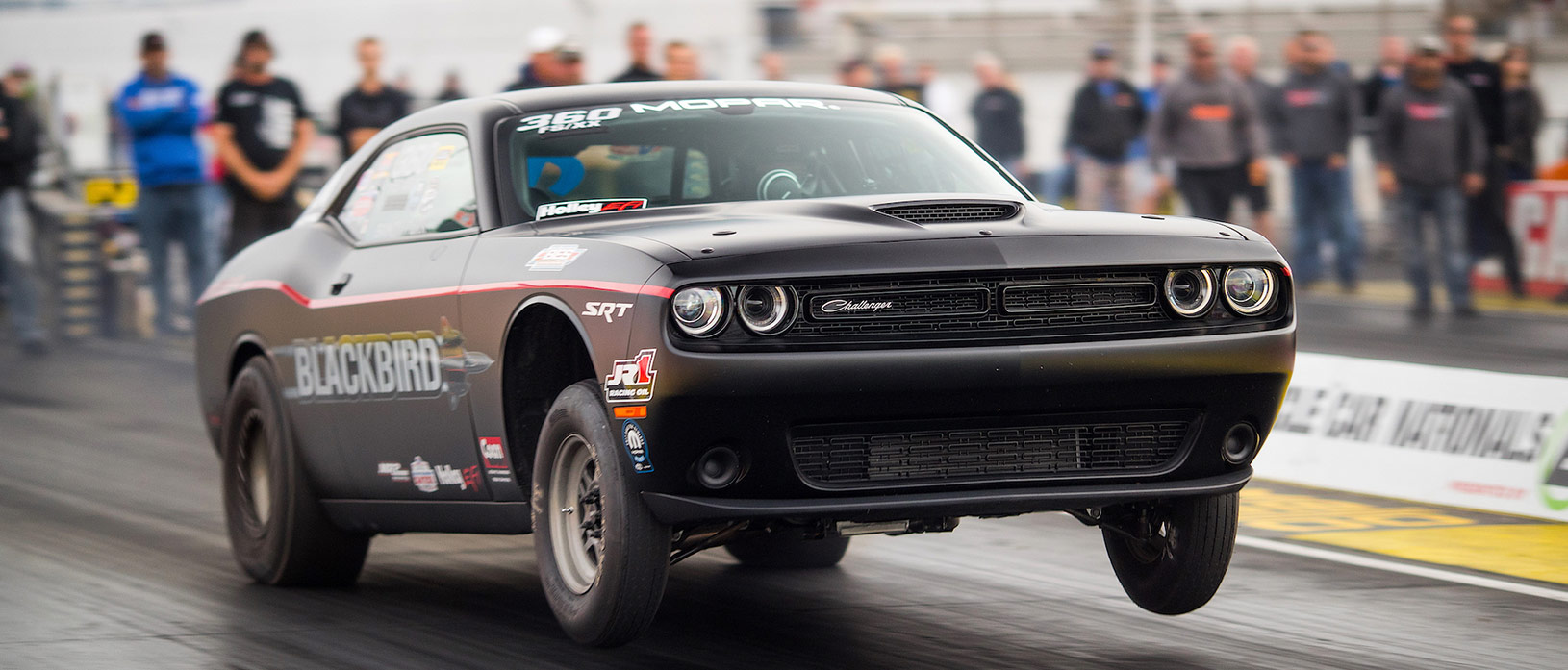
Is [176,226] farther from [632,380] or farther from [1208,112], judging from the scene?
[632,380]

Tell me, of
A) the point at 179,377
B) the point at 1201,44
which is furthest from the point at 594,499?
the point at 1201,44

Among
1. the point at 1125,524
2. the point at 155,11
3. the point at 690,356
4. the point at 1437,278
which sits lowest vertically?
the point at 155,11

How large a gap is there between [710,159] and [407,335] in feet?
3.25

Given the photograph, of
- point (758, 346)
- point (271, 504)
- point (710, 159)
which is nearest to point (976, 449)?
point (758, 346)

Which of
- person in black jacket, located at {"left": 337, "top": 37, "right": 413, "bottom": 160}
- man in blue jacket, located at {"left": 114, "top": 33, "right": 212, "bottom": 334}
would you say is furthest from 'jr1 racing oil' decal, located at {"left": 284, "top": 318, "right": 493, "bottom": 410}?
man in blue jacket, located at {"left": 114, "top": 33, "right": 212, "bottom": 334}

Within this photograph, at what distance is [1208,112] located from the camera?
15914 mm

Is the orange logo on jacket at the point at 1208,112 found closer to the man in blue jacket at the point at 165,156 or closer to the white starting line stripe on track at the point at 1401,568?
the man in blue jacket at the point at 165,156

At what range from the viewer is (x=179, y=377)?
14.4m

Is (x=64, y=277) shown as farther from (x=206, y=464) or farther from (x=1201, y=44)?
(x=1201, y=44)

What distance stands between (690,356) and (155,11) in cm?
5565

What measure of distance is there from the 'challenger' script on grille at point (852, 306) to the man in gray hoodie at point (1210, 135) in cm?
1131

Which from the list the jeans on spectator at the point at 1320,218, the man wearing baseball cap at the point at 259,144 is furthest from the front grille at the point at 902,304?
the jeans on spectator at the point at 1320,218

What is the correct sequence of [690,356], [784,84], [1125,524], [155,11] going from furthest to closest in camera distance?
[155,11] < [784,84] < [1125,524] < [690,356]

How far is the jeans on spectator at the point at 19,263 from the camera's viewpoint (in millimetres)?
15875
